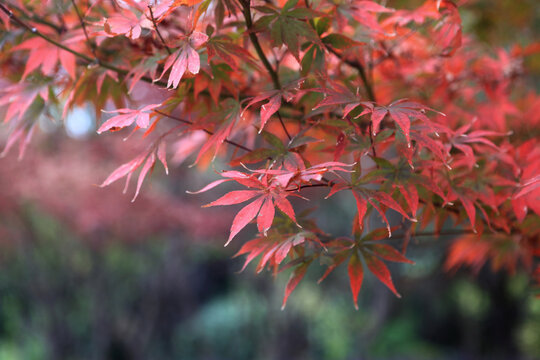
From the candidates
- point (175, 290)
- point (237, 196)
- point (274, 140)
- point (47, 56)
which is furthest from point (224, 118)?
point (175, 290)

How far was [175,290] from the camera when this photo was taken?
4.96 m

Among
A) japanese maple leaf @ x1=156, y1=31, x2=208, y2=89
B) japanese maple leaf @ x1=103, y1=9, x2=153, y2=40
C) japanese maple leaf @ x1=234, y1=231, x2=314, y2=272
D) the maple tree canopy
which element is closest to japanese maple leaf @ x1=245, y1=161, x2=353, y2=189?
the maple tree canopy

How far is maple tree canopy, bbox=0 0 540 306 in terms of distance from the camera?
0.69m

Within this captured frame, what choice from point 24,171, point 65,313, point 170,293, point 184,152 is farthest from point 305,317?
point 184,152

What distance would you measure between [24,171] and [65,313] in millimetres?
1526

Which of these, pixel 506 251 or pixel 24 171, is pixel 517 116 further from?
pixel 24 171

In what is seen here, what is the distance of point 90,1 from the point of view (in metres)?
1.10

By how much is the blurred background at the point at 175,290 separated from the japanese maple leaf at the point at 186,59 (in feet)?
4.43

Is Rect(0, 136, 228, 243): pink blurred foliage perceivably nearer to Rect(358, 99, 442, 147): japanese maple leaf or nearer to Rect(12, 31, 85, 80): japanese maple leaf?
Rect(12, 31, 85, 80): japanese maple leaf

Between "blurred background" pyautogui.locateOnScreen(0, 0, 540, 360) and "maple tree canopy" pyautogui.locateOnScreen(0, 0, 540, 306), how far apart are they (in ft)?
3.23

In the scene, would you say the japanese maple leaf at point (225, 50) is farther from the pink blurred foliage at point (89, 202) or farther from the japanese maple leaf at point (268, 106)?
the pink blurred foliage at point (89, 202)

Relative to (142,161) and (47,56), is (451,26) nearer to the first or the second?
(142,161)

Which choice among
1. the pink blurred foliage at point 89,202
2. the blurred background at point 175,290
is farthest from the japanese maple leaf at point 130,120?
the pink blurred foliage at point 89,202

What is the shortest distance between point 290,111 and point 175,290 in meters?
4.29
